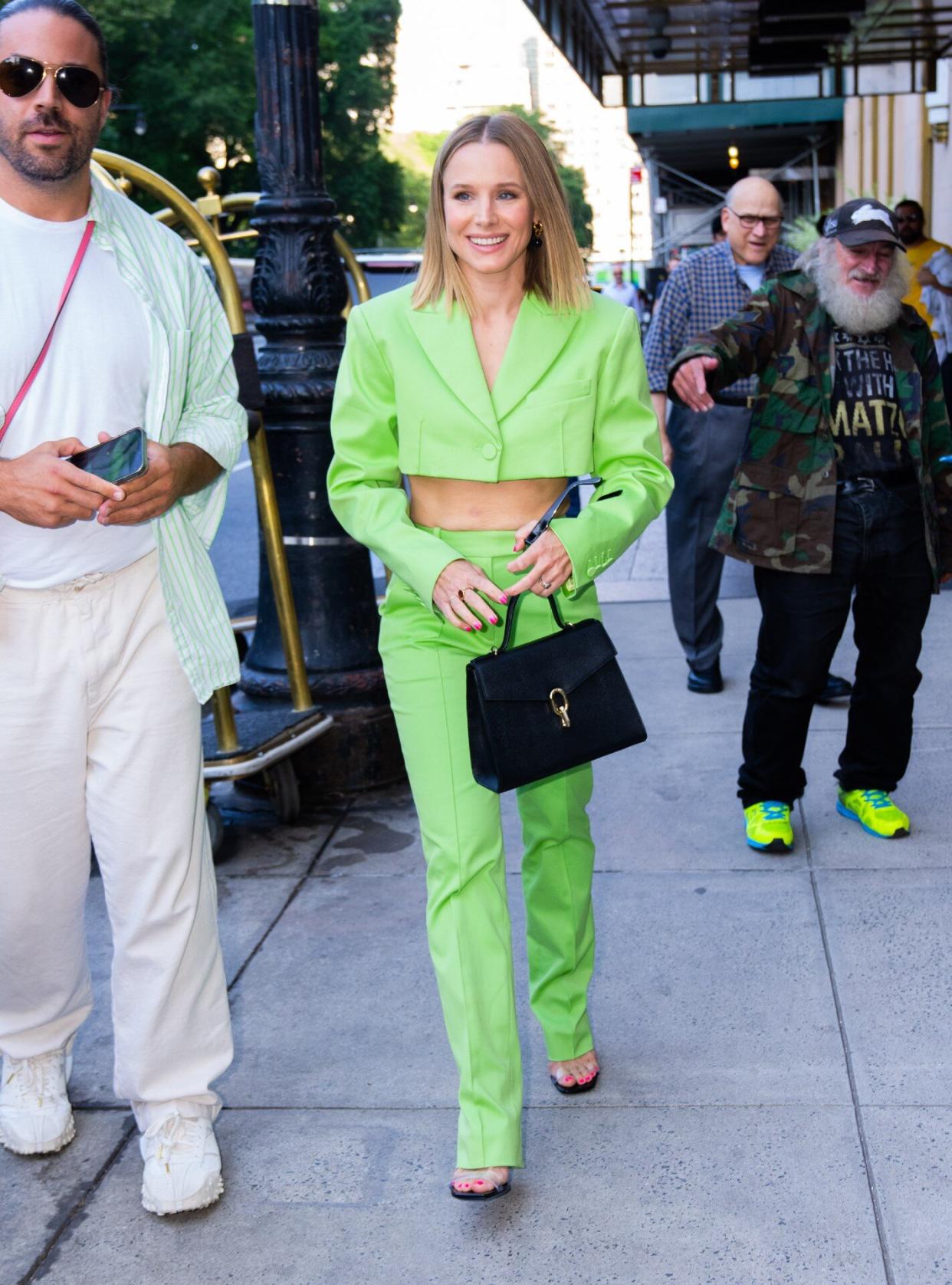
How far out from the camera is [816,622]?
15.8 feet

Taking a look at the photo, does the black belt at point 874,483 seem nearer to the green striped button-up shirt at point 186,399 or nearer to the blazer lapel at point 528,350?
the blazer lapel at point 528,350

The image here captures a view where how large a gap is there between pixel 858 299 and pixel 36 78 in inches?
100

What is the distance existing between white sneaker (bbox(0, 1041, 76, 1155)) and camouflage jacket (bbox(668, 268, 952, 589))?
248 centimetres

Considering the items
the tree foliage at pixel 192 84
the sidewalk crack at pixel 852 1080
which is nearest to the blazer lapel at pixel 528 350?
the sidewalk crack at pixel 852 1080

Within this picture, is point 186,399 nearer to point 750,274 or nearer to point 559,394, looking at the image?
point 559,394

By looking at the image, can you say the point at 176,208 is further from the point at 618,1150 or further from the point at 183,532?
the point at 618,1150

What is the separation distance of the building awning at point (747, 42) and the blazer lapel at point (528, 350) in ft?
27.2

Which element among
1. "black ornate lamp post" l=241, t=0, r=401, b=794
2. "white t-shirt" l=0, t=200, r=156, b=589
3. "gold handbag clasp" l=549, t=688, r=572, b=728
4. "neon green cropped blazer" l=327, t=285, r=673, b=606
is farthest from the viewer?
"black ornate lamp post" l=241, t=0, r=401, b=794

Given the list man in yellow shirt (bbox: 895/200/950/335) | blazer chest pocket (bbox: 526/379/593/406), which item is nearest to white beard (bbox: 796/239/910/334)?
blazer chest pocket (bbox: 526/379/593/406)

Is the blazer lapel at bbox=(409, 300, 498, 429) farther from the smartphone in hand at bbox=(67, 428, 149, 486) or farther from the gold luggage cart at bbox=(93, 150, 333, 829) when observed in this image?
the gold luggage cart at bbox=(93, 150, 333, 829)

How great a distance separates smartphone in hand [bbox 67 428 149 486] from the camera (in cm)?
281

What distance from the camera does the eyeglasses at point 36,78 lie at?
2.84 meters

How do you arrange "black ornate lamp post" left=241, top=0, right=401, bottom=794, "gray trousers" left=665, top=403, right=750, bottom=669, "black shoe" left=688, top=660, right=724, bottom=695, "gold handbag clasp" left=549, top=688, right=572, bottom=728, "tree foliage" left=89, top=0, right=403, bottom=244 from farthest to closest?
"tree foliage" left=89, top=0, right=403, bottom=244 < "black shoe" left=688, top=660, right=724, bottom=695 < "gray trousers" left=665, top=403, right=750, bottom=669 < "black ornate lamp post" left=241, top=0, right=401, bottom=794 < "gold handbag clasp" left=549, top=688, right=572, bottom=728

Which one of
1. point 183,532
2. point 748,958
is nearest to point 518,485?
point 183,532
